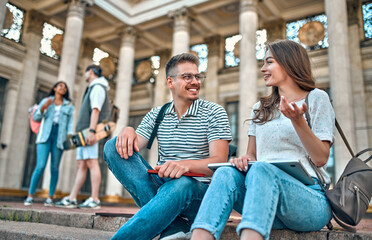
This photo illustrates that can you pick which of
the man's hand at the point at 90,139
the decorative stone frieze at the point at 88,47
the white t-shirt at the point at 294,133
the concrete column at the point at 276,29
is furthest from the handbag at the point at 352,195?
the decorative stone frieze at the point at 88,47

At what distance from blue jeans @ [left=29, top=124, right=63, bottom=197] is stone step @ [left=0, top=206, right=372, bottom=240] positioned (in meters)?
1.97

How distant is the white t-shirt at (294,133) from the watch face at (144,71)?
18.0 m

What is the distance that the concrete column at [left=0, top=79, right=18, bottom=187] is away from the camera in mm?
14414

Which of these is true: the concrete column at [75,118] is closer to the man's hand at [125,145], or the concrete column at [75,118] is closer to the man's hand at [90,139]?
the man's hand at [90,139]

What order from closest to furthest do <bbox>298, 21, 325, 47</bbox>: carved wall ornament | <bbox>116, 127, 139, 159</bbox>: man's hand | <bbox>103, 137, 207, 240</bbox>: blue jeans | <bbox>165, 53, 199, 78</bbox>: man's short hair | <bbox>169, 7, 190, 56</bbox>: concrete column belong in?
1. <bbox>103, 137, 207, 240</bbox>: blue jeans
2. <bbox>116, 127, 139, 159</bbox>: man's hand
3. <bbox>165, 53, 199, 78</bbox>: man's short hair
4. <bbox>169, 7, 190, 56</bbox>: concrete column
5. <bbox>298, 21, 325, 47</bbox>: carved wall ornament

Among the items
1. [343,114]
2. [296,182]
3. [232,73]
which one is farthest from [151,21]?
[296,182]

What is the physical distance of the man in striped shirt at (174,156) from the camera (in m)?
2.20

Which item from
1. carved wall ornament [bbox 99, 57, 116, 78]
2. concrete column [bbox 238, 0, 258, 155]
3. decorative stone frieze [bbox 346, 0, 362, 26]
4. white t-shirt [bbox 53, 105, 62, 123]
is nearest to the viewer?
white t-shirt [bbox 53, 105, 62, 123]

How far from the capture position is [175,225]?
7.93 feet

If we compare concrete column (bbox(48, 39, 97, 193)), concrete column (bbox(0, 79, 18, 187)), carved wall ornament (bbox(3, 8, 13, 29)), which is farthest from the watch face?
carved wall ornament (bbox(3, 8, 13, 29))

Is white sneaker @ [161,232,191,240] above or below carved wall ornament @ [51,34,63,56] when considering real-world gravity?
below

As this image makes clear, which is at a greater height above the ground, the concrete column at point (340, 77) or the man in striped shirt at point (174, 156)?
the concrete column at point (340, 77)

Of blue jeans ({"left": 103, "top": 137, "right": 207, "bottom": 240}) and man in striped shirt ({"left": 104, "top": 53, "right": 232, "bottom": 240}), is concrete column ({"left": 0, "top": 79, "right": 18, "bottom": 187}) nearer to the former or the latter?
man in striped shirt ({"left": 104, "top": 53, "right": 232, "bottom": 240})

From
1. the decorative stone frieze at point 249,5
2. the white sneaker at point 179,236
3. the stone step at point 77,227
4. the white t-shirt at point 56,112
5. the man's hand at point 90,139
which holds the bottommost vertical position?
the stone step at point 77,227
